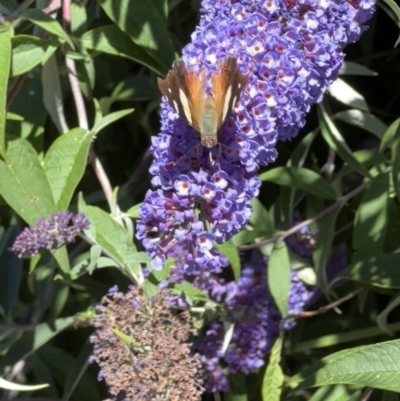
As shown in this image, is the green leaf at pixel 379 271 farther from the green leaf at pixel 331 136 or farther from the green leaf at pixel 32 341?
the green leaf at pixel 32 341

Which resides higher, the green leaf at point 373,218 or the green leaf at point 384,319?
the green leaf at point 373,218

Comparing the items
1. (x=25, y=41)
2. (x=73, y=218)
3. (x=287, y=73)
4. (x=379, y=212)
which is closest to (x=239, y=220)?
(x=287, y=73)

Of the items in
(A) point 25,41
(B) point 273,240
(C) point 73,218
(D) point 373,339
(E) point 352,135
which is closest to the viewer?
(C) point 73,218

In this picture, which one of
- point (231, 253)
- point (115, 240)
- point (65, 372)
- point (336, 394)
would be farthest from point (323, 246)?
point (65, 372)

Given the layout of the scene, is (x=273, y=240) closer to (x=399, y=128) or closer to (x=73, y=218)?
(x=399, y=128)

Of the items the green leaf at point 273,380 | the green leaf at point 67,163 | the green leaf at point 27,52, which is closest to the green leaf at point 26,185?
the green leaf at point 67,163

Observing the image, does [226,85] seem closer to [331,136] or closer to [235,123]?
[235,123]
